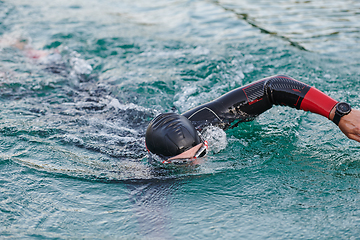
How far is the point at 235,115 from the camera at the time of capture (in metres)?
3.93

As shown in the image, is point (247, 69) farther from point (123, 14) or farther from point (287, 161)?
point (123, 14)

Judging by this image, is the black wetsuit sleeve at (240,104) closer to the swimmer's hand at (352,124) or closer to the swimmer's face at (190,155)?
the swimmer's face at (190,155)

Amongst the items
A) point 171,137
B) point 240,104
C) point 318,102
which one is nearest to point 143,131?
point 171,137

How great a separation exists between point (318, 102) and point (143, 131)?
222 cm

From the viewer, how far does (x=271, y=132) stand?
4.31m

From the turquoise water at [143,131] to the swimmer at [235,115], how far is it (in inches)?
10.6

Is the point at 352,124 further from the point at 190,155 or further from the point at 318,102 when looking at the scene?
the point at 190,155

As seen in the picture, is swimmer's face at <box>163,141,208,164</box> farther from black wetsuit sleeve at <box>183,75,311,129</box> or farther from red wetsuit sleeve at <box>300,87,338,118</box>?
red wetsuit sleeve at <box>300,87,338,118</box>

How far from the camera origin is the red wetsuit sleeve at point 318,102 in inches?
133

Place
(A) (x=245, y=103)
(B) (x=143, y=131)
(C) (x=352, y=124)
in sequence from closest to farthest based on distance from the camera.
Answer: (C) (x=352, y=124)
(A) (x=245, y=103)
(B) (x=143, y=131)

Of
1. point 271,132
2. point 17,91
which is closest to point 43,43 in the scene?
point 17,91

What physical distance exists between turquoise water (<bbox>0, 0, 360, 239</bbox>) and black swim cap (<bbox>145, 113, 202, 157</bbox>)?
1.15 ft

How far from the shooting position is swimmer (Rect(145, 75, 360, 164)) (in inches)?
128

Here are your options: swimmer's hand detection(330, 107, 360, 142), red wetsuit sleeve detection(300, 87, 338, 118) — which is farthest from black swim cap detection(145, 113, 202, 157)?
swimmer's hand detection(330, 107, 360, 142)
